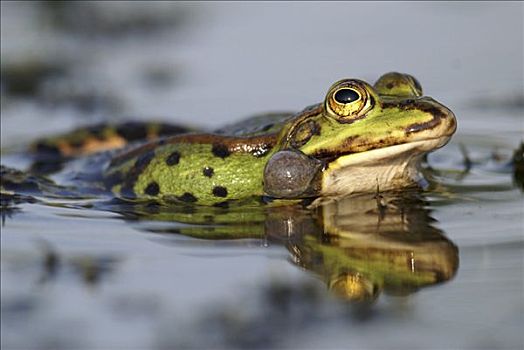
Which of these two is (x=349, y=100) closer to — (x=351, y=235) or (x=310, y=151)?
(x=310, y=151)

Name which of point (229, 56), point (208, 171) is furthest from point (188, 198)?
point (229, 56)

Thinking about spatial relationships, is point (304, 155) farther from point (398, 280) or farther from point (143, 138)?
point (143, 138)

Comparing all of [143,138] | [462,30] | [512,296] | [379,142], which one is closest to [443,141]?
[379,142]

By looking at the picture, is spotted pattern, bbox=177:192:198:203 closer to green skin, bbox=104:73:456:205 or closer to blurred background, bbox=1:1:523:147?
green skin, bbox=104:73:456:205

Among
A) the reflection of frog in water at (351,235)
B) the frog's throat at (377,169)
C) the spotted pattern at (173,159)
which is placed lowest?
the reflection of frog in water at (351,235)

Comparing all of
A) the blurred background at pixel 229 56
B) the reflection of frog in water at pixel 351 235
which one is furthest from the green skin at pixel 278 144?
the blurred background at pixel 229 56

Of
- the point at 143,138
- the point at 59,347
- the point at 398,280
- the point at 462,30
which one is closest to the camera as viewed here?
the point at 59,347

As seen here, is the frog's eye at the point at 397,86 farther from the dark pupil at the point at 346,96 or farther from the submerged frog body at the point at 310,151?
the dark pupil at the point at 346,96
